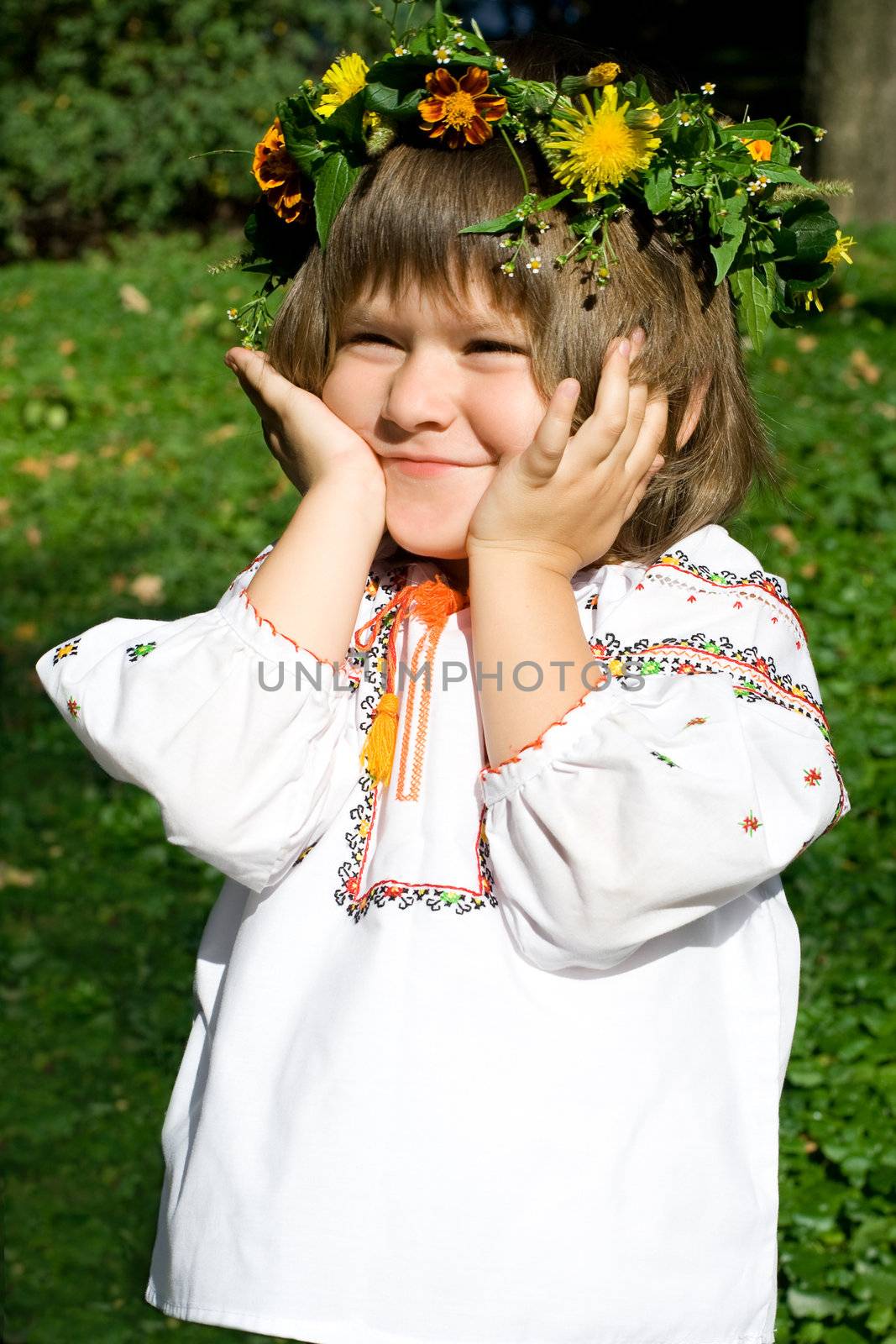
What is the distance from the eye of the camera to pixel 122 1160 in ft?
11.3

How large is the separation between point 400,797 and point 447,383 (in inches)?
21.6

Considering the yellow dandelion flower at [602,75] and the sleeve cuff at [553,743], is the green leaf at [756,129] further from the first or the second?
the sleeve cuff at [553,743]

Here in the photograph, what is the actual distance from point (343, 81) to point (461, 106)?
21 centimetres

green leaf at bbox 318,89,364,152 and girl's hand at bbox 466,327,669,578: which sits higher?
green leaf at bbox 318,89,364,152

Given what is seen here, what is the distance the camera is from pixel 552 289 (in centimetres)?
178

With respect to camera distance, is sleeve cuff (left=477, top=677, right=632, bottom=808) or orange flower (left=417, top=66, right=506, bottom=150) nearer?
sleeve cuff (left=477, top=677, right=632, bottom=808)

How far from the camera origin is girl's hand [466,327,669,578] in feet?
5.65

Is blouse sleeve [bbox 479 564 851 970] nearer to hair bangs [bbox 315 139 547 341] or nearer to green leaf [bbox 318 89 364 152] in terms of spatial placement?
hair bangs [bbox 315 139 547 341]

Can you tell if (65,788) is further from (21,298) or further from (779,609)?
(21,298)

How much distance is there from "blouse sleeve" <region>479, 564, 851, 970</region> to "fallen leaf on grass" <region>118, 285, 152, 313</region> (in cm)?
785

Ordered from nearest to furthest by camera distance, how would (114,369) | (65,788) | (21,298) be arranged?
1. (65,788)
2. (114,369)
3. (21,298)

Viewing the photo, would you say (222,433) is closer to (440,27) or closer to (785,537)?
(785,537)

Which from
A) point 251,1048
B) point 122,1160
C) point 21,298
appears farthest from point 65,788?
point 21,298

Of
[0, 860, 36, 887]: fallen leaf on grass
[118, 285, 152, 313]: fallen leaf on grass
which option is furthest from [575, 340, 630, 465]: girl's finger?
[118, 285, 152, 313]: fallen leaf on grass
